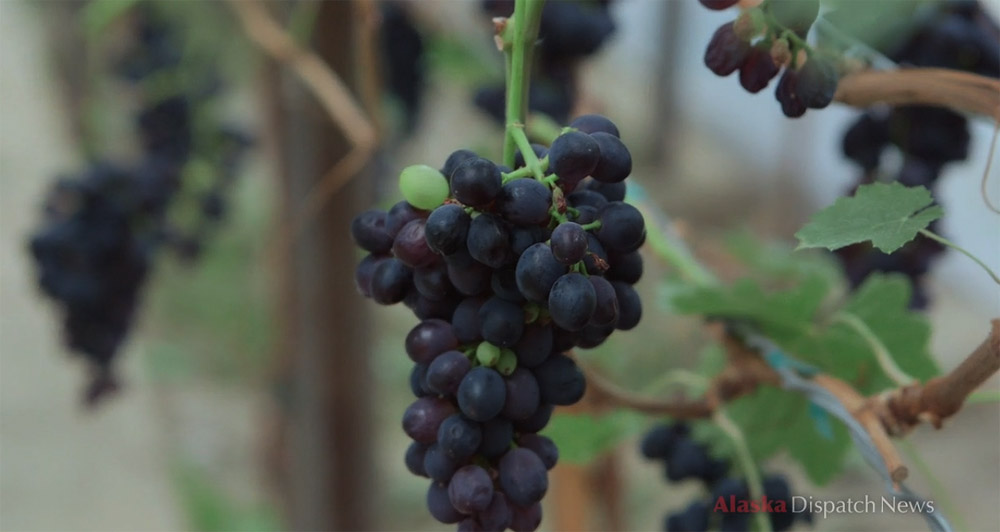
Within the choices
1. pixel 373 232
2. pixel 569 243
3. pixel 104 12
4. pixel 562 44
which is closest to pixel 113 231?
pixel 104 12

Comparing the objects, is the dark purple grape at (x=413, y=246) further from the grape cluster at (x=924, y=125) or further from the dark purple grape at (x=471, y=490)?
the grape cluster at (x=924, y=125)

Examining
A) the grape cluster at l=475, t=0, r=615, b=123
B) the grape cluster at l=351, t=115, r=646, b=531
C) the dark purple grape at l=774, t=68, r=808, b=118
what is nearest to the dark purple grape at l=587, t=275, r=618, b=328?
the grape cluster at l=351, t=115, r=646, b=531

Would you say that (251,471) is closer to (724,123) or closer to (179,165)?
(179,165)

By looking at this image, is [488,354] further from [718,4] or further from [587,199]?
[718,4]

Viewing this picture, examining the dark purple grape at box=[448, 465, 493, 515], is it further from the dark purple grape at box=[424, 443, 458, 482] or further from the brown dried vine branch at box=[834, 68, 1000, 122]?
the brown dried vine branch at box=[834, 68, 1000, 122]

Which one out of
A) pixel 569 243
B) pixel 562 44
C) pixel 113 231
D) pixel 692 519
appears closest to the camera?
pixel 569 243

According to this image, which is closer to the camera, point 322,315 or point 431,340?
point 431,340

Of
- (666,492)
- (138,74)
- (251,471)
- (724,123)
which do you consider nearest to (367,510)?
(138,74)
